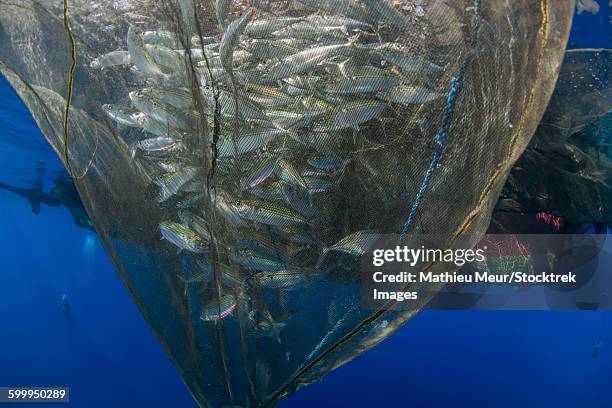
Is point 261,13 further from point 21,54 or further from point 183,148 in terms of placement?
point 21,54

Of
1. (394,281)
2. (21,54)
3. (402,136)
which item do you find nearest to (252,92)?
(402,136)

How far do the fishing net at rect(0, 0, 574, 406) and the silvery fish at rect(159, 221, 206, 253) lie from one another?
0.5 inches

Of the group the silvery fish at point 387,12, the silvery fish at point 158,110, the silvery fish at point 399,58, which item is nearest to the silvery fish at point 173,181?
the silvery fish at point 158,110

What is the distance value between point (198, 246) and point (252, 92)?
1043mm

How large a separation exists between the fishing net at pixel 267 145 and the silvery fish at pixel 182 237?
0.05 ft

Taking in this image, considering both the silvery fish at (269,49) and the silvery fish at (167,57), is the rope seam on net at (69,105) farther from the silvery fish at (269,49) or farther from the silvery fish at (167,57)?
the silvery fish at (269,49)

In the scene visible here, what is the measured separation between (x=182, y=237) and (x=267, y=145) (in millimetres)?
826

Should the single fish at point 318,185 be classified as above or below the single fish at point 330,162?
below

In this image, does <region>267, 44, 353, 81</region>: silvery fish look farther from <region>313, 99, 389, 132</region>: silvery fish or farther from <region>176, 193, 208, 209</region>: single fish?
<region>176, 193, 208, 209</region>: single fish

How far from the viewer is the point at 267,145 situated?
9.78ft

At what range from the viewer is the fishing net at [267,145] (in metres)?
2.44

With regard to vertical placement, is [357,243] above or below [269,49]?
below

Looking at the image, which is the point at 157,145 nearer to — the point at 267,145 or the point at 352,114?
the point at 267,145

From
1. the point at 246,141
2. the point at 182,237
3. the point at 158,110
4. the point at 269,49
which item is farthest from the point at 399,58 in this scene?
the point at 182,237
